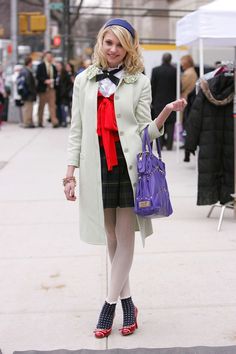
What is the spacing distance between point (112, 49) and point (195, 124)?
132 inches

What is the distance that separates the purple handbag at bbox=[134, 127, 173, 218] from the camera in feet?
12.4

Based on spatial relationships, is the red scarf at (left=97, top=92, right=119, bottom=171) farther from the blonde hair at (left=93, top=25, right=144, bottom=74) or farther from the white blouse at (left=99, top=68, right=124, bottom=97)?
the blonde hair at (left=93, top=25, right=144, bottom=74)

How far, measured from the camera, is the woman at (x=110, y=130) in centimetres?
383

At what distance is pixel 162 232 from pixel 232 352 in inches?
118

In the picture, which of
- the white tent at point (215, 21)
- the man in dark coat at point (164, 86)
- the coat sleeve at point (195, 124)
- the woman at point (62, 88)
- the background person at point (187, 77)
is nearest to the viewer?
the coat sleeve at point (195, 124)

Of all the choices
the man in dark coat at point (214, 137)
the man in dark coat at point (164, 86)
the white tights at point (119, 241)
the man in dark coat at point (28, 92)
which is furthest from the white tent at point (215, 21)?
the man in dark coat at point (28, 92)

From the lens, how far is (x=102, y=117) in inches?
152

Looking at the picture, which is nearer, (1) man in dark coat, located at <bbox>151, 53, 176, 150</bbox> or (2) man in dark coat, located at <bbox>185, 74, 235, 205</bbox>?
(2) man in dark coat, located at <bbox>185, 74, 235, 205</bbox>

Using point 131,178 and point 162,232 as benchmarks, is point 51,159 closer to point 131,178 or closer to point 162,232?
point 162,232

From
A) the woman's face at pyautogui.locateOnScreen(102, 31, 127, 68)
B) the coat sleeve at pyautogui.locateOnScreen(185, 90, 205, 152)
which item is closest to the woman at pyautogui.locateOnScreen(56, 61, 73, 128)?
the coat sleeve at pyautogui.locateOnScreen(185, 90, 205, 152)

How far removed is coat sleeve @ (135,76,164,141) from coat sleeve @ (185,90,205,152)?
3141mm

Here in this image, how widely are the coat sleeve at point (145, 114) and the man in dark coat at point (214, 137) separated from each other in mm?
3125

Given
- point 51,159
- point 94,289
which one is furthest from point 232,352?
point 51,159

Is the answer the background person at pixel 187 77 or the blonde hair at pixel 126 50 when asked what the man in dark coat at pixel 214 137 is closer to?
the blonde hair at pixel 126 50
